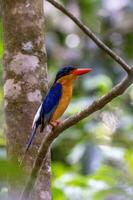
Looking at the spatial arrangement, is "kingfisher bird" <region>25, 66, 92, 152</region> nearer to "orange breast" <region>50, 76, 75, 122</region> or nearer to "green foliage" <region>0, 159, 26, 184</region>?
"orange breast" <region>50, 76, 75, 122</region>

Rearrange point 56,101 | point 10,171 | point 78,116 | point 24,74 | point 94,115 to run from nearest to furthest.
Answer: point 10,171
point 78,116
point 24,74
point 56,101
point 94,115

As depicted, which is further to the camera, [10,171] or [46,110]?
[46,110]

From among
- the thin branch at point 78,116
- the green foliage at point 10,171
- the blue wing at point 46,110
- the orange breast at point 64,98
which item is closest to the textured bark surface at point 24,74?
the blue wing at point 46,110

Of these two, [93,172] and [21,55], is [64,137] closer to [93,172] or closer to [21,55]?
[93,172]

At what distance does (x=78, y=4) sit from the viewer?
5371 mm

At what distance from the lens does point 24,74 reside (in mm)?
2689

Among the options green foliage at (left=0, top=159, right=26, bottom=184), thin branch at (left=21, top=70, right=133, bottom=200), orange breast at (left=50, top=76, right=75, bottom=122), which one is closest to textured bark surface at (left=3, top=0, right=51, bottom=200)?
orange breast at (left=50, top=76, right=75, bottom=122)

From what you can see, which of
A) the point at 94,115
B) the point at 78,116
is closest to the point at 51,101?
the point at 78,116

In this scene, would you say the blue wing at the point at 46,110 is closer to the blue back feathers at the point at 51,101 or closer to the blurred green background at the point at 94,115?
the blue back feathers at the point at 51,101

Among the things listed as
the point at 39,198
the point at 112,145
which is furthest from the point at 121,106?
the point at 39,198

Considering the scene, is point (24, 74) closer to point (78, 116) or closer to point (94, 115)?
point (78, 116)

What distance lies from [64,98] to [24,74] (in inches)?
15.8

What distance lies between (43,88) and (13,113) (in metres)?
0.22

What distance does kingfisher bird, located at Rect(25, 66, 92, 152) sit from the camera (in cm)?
261
